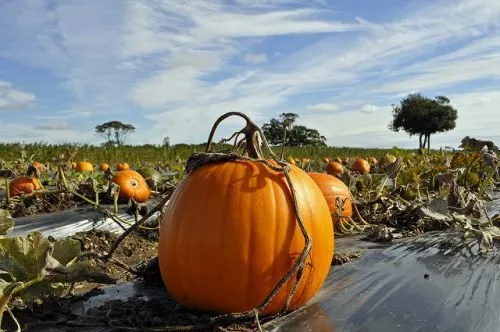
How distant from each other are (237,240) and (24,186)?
4280 millimetres

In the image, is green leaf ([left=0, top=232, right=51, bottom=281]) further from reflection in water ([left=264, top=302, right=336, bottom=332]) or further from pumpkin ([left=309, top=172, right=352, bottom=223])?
pumpkin ([left=309, top=172, right=352, bottom=223])

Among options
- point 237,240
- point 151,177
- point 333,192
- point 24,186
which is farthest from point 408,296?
point 151,177

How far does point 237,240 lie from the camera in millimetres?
1867

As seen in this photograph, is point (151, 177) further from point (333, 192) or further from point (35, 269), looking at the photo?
point (35, 269)

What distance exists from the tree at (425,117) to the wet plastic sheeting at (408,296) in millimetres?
62351

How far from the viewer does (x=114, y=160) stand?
15.5m

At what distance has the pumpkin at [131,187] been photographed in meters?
5.48

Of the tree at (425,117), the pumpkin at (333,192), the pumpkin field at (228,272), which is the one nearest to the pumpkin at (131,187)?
the pumpkin at (333,192)

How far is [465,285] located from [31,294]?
1705mm

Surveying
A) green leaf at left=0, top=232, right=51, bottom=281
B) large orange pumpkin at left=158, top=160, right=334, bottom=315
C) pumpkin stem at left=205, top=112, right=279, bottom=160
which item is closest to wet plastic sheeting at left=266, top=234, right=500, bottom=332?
large orange pumpkin at left=158, top=160, right=334, bottom=315

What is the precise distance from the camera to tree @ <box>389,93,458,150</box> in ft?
206

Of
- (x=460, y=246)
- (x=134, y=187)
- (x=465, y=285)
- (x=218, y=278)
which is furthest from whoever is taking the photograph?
(x=134, y=187)

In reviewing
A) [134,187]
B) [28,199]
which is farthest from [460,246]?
[28,199]

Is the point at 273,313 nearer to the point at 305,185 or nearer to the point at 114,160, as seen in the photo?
the point at 305,185
